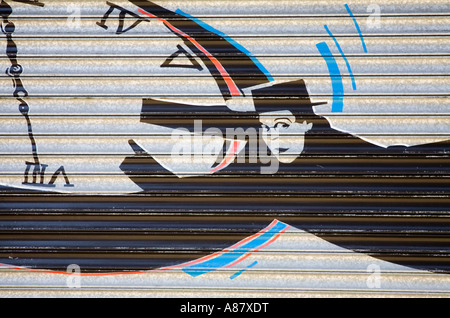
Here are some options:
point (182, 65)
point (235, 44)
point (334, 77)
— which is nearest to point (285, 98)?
point (334, 77)

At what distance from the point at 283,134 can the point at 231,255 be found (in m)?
0.93

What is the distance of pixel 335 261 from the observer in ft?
9.29

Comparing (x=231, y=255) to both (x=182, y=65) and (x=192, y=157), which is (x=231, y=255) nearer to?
(x=192, y=157)

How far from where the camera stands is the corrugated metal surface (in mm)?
2822

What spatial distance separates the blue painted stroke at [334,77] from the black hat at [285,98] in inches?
4.2

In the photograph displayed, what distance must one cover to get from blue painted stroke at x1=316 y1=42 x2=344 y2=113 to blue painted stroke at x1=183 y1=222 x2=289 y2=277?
916mm

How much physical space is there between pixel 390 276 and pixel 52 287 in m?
2.39

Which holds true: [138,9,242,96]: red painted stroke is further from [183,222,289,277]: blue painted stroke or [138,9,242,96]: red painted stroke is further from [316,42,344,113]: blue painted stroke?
[183,222,289,277]: blue painted stroke

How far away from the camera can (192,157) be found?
2.85 meters

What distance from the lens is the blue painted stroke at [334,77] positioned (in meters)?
2.82

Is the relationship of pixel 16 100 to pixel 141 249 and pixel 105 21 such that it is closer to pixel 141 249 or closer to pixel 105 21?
pixel 105 21

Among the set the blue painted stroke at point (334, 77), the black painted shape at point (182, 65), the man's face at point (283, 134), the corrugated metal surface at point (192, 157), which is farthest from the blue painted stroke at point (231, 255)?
the black painted shape at point (182, 65)

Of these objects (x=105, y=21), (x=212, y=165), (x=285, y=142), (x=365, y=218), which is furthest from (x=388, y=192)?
(x=105, y=21)

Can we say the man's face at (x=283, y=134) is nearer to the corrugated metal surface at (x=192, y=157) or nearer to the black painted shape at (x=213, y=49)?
the corrugated metal surface at (x=192, y=157)
